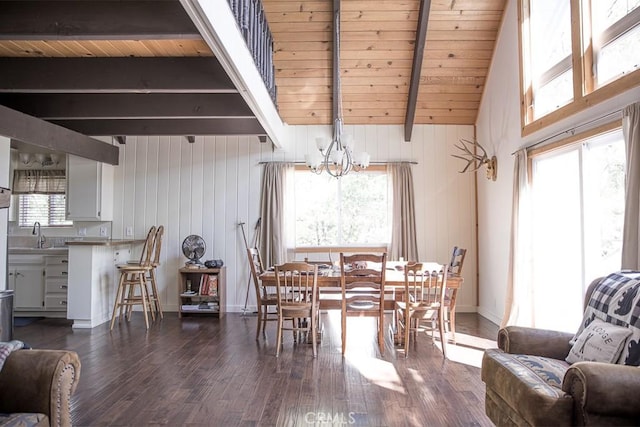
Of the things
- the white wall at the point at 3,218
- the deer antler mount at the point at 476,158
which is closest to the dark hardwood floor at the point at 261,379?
the white wall at the point at 3,218

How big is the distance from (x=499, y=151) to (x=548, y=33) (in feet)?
4.88

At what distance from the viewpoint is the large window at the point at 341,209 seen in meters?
6.09

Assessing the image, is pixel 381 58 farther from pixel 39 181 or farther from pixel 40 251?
pixel 39 181

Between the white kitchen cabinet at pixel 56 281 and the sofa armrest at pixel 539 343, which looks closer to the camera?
the sofa armrest at pixel 539 343

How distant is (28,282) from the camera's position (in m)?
5.39

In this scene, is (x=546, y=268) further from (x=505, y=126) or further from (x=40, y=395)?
(x=40, y=395)

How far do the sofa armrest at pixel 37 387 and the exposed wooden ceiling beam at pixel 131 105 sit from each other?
10.1 feet

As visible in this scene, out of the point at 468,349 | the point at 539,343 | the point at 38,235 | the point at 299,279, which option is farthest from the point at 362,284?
the point at 38,235

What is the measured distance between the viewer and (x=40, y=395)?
1747mm

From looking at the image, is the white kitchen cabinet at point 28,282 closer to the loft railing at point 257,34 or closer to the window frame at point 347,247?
the window frame at point 347,247

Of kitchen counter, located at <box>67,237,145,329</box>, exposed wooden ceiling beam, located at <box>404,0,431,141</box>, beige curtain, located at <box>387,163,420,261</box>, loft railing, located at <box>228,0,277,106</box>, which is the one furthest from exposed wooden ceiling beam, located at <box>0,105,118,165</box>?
exposed wooden ceiling beam, located at <box>404,0,431,141</box>

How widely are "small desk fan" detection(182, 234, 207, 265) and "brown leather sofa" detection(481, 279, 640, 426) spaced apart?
4360 mm

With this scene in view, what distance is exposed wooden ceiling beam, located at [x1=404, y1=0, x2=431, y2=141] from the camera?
4.71 metres

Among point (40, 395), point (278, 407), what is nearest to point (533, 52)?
point (278, 407)
